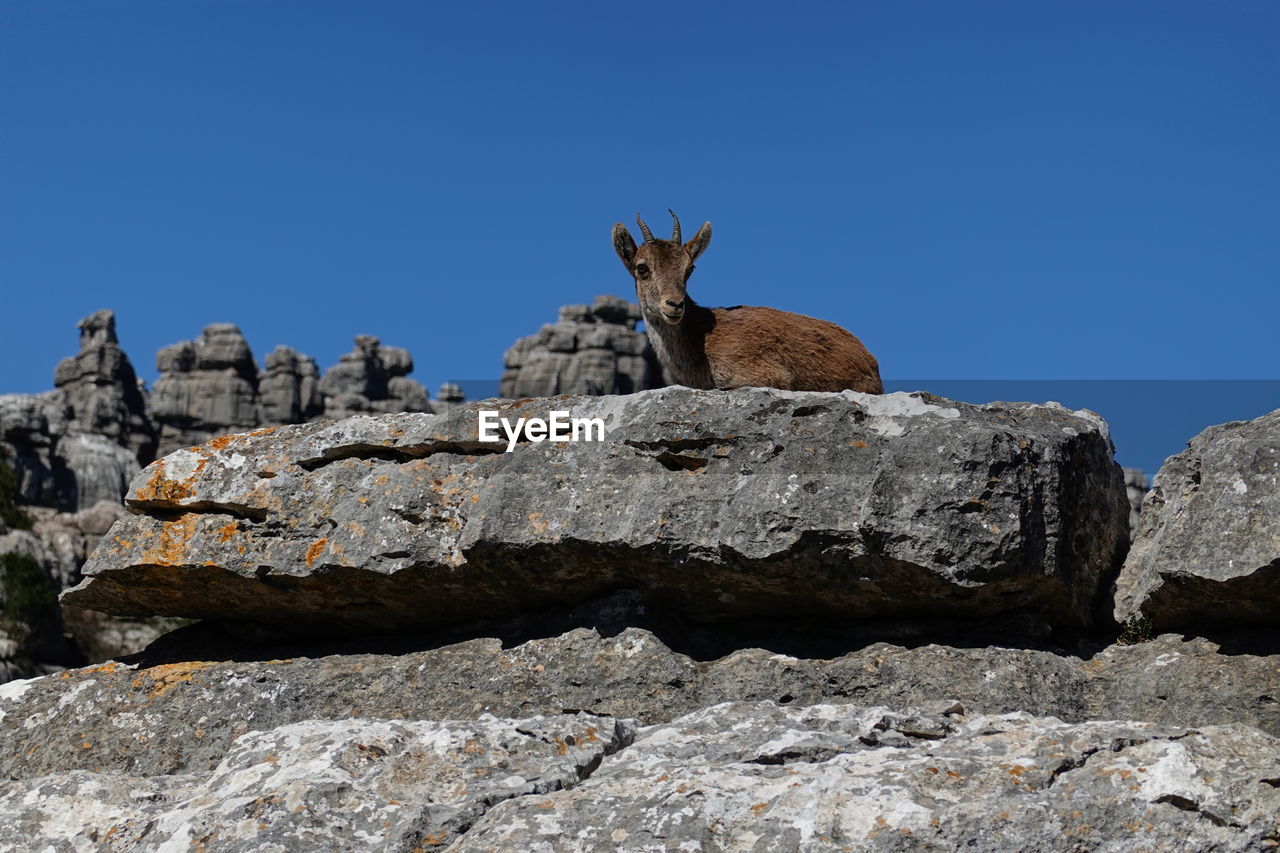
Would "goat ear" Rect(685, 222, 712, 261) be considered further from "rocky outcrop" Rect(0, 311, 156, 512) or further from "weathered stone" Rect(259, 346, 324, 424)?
"weathered stone" Rect(259, 346, 324, 424)

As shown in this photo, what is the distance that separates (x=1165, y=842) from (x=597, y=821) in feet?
8.97

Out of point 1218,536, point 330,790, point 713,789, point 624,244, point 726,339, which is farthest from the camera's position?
point 624,244

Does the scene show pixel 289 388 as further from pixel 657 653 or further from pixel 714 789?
pixel 714 789

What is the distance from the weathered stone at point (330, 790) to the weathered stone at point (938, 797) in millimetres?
285

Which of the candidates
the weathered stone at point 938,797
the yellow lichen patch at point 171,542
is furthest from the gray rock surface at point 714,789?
the yellow lichen patch at point 171,542

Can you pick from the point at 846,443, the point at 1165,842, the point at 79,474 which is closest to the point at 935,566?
the point at 846,443

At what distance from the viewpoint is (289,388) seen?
12425 centimetres

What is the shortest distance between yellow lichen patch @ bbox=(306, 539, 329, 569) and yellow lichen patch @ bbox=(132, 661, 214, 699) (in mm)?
1410

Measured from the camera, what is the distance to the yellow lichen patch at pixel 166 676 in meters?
10.9

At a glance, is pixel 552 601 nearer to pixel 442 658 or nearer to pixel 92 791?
pixel 442 658

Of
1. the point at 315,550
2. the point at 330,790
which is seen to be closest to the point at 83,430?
the point at 315,550

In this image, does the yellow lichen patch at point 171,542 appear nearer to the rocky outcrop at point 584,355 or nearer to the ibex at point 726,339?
the ibex at point 726,339

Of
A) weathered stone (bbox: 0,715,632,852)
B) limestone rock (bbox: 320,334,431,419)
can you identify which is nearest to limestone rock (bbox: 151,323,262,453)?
limestone rock (bbox: 320,334,431,419)

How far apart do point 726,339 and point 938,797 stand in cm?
804
